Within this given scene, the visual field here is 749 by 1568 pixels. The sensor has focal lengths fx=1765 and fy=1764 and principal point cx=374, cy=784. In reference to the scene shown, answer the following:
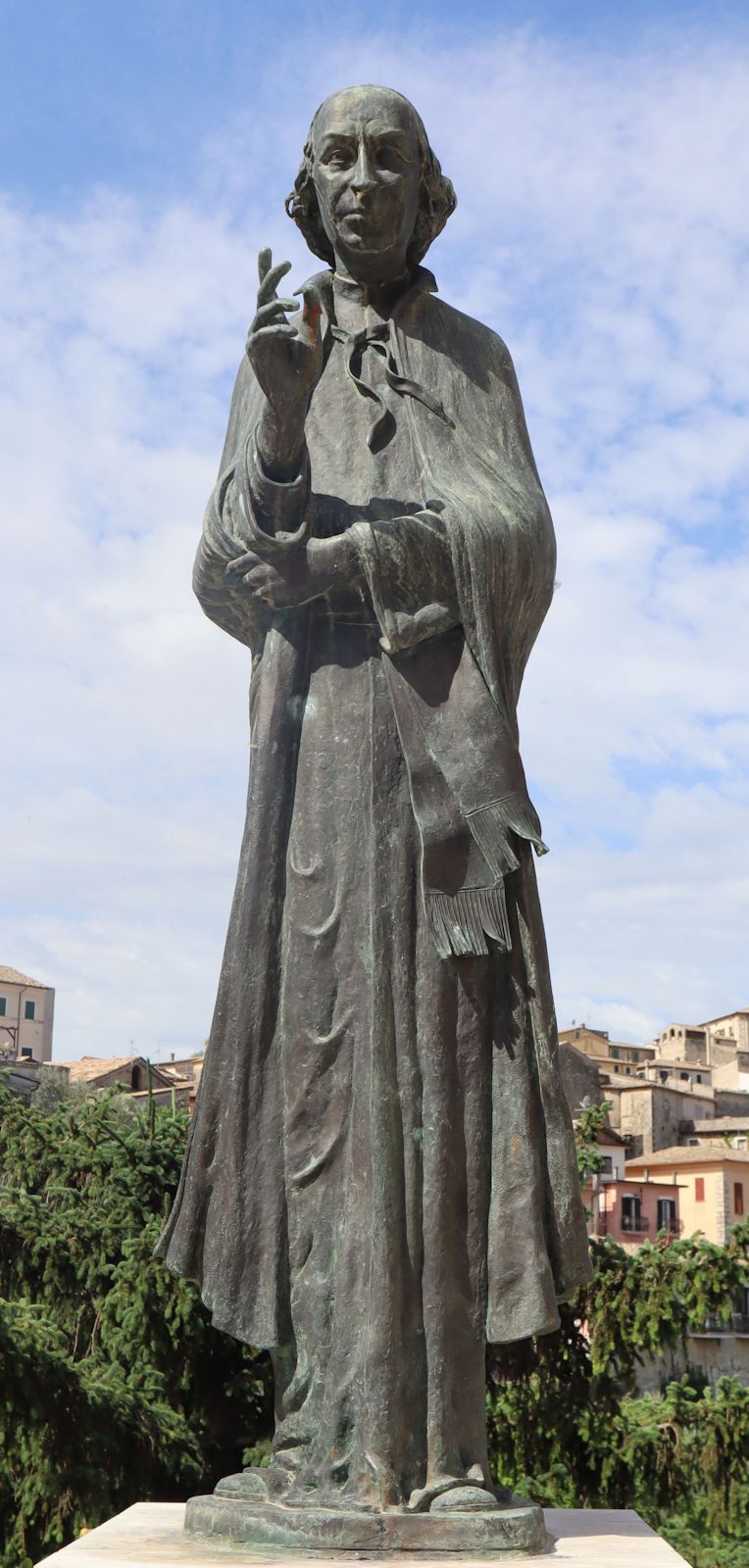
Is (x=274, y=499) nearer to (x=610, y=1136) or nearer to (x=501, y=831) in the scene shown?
(x=501, y=831)

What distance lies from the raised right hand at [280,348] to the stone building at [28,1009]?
77.2 metres

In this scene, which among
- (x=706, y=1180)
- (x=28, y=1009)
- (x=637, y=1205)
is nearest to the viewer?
(x=637, y=1205)

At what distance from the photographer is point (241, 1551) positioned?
14.6 ft

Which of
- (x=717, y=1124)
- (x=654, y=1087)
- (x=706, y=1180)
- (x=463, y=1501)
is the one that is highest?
(x=654, y=1087)

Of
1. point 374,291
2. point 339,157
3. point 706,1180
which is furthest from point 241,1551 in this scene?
point 706,1180

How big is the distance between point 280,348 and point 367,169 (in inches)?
36.1

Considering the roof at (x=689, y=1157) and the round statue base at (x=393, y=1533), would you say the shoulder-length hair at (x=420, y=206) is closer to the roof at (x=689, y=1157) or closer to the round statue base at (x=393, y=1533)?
the round statue base at (x=393, y=1533)

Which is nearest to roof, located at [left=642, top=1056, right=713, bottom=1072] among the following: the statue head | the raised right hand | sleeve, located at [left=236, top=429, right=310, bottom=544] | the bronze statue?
the statue head

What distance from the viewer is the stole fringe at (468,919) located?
16.5 ft

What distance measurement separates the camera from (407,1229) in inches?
192

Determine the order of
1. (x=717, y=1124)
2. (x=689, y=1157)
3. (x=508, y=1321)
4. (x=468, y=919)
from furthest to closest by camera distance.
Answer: (x=717, y=1124) < (x=689, y=1157) < (x=468, y=919) < (x=508, y=1321)

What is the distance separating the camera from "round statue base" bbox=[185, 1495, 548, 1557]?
442 centimetres

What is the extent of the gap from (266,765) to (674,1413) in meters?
7.81

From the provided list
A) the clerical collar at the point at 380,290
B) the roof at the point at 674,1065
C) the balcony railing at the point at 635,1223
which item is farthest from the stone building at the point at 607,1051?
the clerical collar at the point at 380,290
